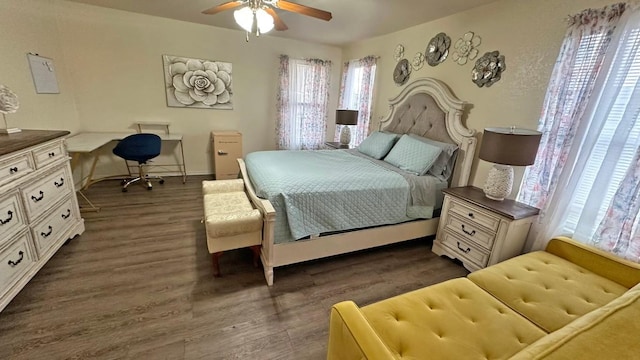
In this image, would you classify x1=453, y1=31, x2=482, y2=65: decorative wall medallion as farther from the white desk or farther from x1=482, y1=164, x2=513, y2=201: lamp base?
the white desk

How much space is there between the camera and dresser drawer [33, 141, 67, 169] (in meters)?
1.95

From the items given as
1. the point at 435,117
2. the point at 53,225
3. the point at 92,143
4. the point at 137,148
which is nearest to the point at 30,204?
the point at 53,225

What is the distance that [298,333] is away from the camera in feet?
5.34

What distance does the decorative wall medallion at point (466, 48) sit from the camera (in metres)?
2.59

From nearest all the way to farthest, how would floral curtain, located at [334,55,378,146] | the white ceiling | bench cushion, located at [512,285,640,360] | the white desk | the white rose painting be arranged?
1. bench cushion, located at [512,285,640,360]
2. the white ceiling
3. the white desk
4. the white rose painting
5. floral curtain, located at [334,55,378,146]

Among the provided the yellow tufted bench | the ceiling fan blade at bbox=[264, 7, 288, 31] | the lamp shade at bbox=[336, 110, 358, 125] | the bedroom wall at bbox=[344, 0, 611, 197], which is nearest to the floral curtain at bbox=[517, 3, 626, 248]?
the bedroom wall at bbox=[344, 0, 611, 197]

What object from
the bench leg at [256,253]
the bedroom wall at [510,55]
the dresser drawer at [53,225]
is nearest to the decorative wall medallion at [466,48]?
the bedroom wall at [510,55]

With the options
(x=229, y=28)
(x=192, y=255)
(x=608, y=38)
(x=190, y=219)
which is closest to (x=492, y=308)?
(x=608, y=38)

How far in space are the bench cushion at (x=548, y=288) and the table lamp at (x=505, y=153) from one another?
64 centimetres

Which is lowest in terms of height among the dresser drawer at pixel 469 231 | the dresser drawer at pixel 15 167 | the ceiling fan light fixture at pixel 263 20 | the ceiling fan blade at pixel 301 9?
the dresser drawer at pixel 469 231

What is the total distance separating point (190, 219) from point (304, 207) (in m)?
1.64

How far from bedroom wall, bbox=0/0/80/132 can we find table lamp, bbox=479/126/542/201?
4164 mm

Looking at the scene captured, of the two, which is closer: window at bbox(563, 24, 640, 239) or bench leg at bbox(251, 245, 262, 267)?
window at bbox(563, 24, 640, 239)

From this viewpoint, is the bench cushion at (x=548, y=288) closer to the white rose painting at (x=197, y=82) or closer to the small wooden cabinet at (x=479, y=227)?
the small wooden cabinet at (x=479, y=227)
